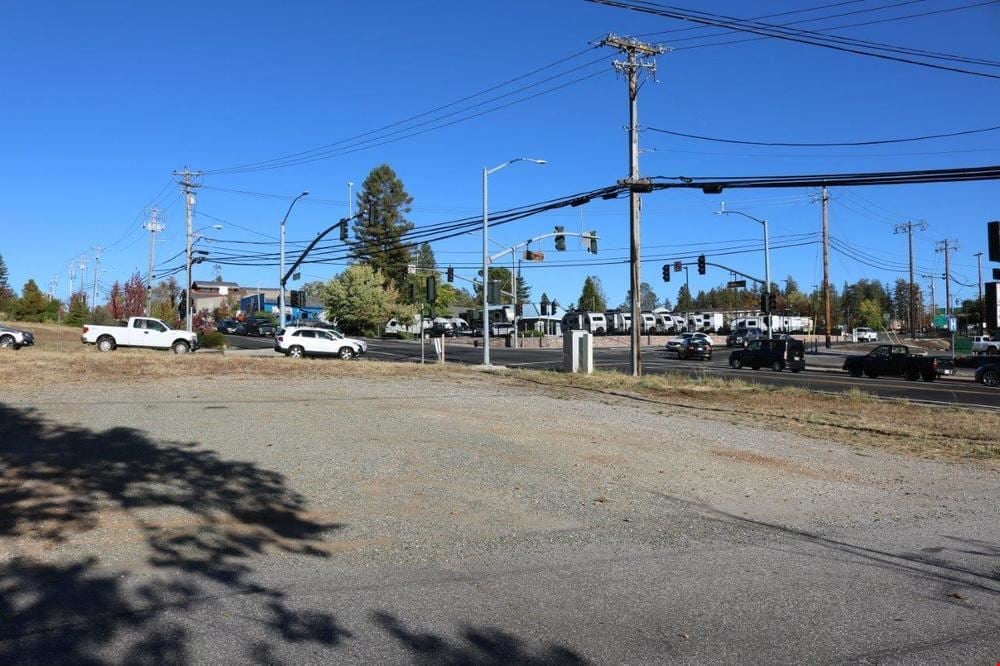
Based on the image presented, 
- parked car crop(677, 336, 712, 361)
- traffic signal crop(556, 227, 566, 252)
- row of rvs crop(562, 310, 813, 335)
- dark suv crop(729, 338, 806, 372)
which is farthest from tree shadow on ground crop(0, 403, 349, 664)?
row of rvs crop(562, 310, 813, 335)

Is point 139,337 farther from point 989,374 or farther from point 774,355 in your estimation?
point 989,374

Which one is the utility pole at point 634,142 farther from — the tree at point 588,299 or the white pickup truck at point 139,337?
the tree at point 588,299

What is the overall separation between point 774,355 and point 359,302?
169ft

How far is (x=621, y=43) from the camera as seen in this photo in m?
28.8

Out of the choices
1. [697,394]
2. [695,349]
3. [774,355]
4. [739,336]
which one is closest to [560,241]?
[774,355]

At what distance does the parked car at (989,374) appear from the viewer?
31.4 m

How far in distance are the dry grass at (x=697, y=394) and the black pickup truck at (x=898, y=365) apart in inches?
577

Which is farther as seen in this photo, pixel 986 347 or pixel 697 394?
pixel 986 347

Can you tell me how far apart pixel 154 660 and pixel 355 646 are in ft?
3.51

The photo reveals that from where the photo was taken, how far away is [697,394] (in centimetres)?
2225

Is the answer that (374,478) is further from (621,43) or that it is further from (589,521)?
(621,43)

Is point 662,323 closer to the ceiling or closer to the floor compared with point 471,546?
closer to the ceiling

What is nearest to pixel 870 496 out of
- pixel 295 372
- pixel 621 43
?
pixel 295 372

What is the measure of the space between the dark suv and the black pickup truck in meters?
3.38
